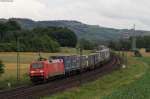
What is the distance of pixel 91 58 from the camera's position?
99.4 m

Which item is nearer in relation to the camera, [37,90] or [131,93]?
[131,93]

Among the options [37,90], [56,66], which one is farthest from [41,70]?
[37,90]

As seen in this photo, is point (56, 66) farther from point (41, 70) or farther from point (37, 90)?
point (37, 90)

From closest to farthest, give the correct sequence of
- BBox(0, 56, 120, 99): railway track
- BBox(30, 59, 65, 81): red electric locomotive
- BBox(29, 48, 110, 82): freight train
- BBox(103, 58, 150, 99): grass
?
BBox(103, 58, 150, 99): grass
BBox(0, 56, 120, 99): railway track
BBox(30, 59, 65, 81): red electric locomotive
BBox(29, 48, 110, 82): freight train

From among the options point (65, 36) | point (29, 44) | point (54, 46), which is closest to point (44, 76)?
point (29, 44)

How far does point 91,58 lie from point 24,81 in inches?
1345

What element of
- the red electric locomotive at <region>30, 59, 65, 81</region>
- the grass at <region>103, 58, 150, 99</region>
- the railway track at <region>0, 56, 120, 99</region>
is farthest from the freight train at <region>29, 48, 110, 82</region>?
the grass at <region>103, 58, 150, 99</region>

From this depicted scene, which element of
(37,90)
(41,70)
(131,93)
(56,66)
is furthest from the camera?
(56,66)

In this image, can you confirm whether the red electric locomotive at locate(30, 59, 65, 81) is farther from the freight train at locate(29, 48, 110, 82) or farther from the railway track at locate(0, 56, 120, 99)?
the railway track at locate(0, 56, 120, 99)

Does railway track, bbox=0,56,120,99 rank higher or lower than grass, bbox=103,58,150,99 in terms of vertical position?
lower

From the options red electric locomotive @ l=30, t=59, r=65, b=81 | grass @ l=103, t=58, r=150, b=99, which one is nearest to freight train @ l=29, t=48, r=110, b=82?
red electric locomotive @ l=30, t=59, r=65, b=81

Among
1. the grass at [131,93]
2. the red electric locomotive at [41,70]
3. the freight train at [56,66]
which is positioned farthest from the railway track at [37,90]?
the grass at [131,93]

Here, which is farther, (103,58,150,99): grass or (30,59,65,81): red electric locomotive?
(30,59,65,81): red electric locomotive

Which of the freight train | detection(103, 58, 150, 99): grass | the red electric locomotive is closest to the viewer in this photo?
detection(103, 58, 150, 99): grass
